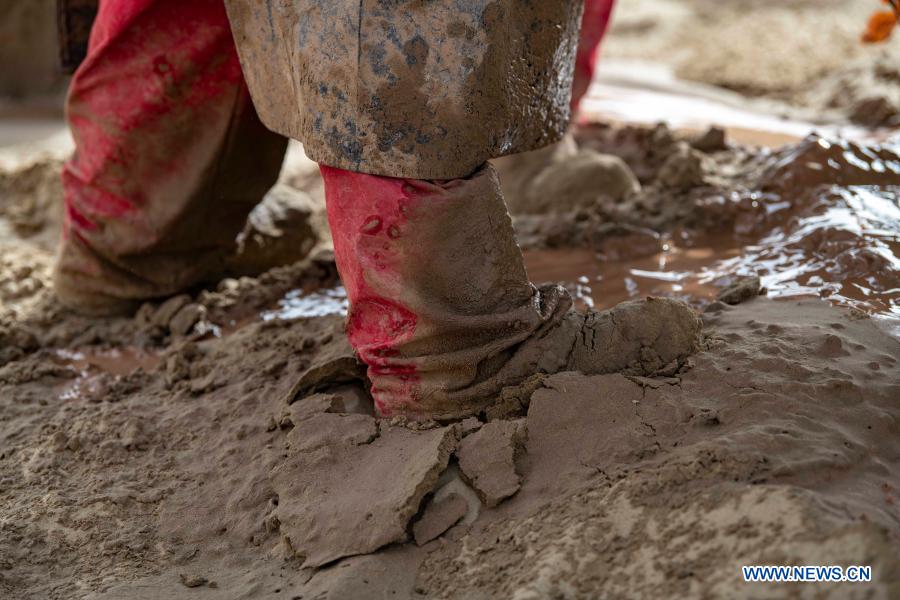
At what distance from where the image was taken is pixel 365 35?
1.58 meters

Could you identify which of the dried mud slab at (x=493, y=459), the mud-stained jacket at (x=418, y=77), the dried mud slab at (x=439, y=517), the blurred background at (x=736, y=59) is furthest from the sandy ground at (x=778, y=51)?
the dried mud slab at (x=439, y=517)

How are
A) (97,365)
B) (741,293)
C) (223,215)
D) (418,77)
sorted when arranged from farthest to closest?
1. (223,215)
2. (97,365)
3. (741,293)
4. (418,77)

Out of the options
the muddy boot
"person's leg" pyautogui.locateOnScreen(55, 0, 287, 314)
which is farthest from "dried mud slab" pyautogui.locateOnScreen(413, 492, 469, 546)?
"person's leg" pyautogui.locateOnScreen(55, 0, 287, 314)

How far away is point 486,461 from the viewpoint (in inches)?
58.8

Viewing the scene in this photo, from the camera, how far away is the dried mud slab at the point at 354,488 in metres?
1.43

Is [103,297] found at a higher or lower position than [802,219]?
lower

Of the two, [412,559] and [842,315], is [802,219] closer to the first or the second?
[842,315]

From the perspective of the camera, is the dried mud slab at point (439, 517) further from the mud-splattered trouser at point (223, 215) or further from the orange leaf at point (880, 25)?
the orange leaf at point (880, 25)

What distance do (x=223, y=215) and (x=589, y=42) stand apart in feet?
5.60

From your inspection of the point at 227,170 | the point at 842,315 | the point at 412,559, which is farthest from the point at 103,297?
the point at 842,315

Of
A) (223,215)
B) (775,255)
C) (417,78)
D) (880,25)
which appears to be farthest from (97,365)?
(880,25)

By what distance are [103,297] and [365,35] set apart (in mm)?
1371

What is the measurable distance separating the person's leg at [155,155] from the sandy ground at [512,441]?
0.13m

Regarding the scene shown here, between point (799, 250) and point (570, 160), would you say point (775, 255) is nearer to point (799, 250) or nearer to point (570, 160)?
point (799, 250)
